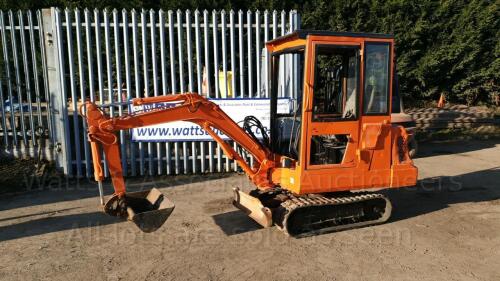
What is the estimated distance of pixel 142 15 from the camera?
299 inches

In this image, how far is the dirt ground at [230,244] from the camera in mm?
4305

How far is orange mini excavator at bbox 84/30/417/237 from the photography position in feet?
16.0

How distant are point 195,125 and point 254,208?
3.01 m

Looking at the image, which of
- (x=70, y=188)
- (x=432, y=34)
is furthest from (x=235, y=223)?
(x=432, y=34)

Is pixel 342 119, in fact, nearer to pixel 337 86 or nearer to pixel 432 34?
pixel 337 86

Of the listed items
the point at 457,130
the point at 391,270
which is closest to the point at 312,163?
the point at 391,270

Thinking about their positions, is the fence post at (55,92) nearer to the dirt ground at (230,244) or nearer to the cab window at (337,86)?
the dirt ground at (230,244)

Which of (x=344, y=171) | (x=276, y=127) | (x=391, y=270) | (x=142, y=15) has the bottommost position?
(x=391, y=270)

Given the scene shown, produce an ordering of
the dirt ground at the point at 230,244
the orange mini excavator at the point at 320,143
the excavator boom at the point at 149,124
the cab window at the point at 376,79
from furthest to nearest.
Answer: the cab window at the point at 376,79, the orange mini excavator at the point at 320,143, the excavator boom at the point at 149,124, the dirt ground at the point at 230,244

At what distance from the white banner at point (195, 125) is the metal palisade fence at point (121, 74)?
16cm

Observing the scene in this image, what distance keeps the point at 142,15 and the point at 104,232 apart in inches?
162

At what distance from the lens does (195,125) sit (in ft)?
26.0

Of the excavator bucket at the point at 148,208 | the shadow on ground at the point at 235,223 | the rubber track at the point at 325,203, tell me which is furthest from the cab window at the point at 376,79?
the excavator bucket at the point at 148,208

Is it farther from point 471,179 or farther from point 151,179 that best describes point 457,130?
point 151,179
